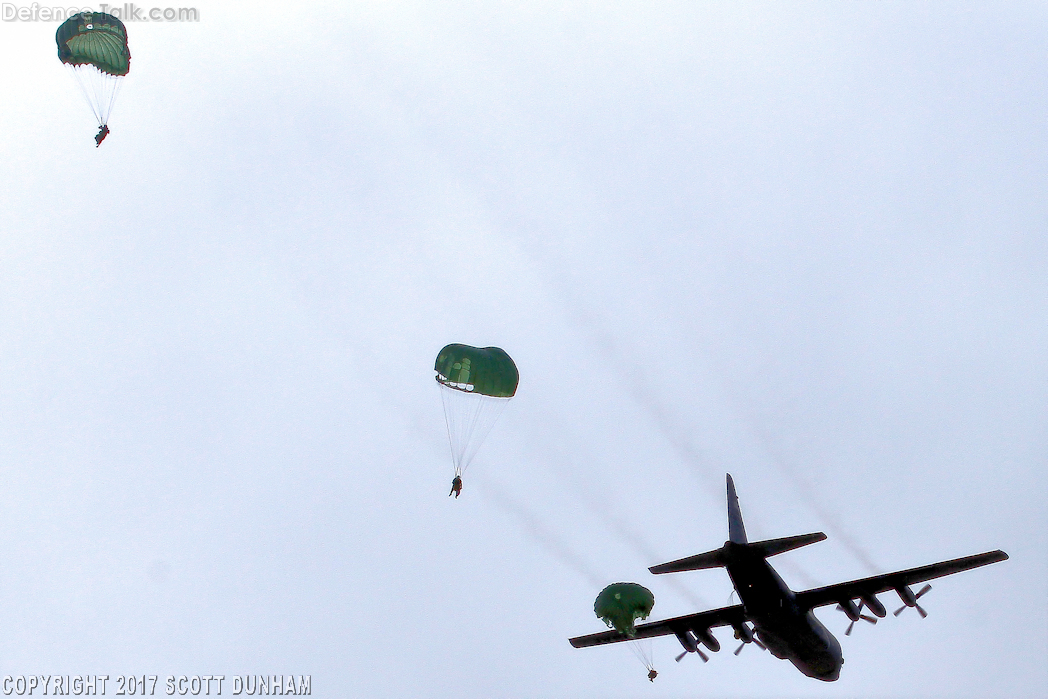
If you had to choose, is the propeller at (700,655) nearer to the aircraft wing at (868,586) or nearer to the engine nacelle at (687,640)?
the engine nacelle at (687,640)

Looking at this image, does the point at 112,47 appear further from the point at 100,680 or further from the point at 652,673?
the point at 100,680

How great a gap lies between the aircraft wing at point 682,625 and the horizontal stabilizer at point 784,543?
8.93 metres

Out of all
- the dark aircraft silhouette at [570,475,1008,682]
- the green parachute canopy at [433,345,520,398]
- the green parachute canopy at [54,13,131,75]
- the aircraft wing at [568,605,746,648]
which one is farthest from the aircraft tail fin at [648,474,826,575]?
the green parachute canopy at [54,13,131,75]

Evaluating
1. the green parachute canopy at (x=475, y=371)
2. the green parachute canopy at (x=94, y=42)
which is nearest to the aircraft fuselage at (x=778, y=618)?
the green parachute canopy at (x=475, y=371)

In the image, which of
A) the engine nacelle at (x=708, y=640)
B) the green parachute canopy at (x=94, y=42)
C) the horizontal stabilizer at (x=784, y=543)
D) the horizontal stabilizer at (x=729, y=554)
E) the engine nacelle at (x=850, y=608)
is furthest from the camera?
the engine nacelle at (x=708, y=640)

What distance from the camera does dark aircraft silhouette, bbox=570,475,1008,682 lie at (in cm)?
4309

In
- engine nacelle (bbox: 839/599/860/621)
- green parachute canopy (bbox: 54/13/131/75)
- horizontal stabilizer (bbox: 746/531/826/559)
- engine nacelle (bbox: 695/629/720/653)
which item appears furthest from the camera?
engine nacelle (bbox: 695/629/720/653)

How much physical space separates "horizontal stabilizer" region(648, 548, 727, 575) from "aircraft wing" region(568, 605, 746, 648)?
7663mm

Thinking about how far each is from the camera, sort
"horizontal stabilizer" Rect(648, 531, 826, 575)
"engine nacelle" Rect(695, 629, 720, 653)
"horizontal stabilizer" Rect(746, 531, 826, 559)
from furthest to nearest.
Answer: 1. "engine nacelle" Rect(695, 629, 720, 653)
2. "horizontal stabilizer" Rect(648, 531, 826, 575)
3. "horizontal stabilizer" Rect(746, 531, 826, 559)

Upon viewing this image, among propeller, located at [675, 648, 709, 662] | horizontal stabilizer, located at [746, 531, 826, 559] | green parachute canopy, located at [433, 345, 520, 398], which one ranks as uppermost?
green parachute canopy, located at [433, 345, 520, 398]

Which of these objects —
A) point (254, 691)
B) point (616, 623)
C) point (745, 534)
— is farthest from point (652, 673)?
point (254, 691)

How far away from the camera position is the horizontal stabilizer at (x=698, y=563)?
1706 inches

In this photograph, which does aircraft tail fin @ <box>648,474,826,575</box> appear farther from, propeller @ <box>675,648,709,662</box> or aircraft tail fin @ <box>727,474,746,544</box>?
propeller @ <box>675,648,709,662</box>

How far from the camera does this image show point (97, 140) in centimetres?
4191
